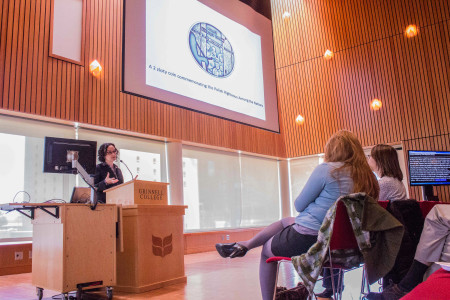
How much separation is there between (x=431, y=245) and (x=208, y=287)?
1.87m

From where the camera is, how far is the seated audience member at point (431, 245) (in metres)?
2.35

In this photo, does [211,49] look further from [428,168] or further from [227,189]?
[428,168]

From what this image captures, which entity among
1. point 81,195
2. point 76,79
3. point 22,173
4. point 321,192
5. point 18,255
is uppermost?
point 76,79

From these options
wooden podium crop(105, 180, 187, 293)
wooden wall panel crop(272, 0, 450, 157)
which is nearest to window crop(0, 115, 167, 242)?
wooden podium crop(105, 180, 187, 293)

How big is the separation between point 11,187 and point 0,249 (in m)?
0.81

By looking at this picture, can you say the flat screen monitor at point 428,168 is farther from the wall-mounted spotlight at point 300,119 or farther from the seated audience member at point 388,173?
the wall-mounted spotlight at point 300,119

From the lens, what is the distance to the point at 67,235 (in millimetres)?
2865

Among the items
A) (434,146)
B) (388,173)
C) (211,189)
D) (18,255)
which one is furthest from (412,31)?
(18,255)

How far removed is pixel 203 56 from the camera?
5.87 meters

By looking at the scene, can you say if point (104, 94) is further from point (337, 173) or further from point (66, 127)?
point (337, 173)

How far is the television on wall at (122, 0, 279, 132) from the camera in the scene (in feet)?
16.0

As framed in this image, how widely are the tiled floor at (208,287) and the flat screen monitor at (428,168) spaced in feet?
4.17

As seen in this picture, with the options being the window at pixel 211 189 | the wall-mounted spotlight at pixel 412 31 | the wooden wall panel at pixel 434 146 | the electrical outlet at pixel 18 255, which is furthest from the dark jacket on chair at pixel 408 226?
the wall-mounted spotlight at pixel 412 31

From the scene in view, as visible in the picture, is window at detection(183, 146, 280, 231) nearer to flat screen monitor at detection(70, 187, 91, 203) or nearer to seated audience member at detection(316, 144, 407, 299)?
flat screen monitor at detection(70, 187, 91, 203)
